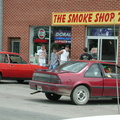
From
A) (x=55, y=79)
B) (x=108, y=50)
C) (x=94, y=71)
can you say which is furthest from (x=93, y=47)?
(x=55, y=79)

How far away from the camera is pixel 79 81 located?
37.1 ft

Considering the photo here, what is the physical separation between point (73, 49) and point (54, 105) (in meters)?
10.1

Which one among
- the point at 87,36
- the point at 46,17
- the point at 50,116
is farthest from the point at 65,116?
the point at 46,17

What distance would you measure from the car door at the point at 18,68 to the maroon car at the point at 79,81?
18.4 ft

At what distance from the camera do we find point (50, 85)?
1122 cm

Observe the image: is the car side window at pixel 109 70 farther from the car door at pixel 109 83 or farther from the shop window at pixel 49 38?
the shop window at pixel 49 38

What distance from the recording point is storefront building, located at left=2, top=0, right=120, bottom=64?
19.9 m

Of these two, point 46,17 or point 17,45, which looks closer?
point 46,17

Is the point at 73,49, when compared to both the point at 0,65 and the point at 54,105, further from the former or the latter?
the point at 54,105

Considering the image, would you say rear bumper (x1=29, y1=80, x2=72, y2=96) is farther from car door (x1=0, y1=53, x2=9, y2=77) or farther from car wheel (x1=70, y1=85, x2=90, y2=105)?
car door (x1=0, y1=53, x2=9, y2=77)

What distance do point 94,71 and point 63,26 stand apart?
1005 centimetres

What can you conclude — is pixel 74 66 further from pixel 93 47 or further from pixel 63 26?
pixel 63 26

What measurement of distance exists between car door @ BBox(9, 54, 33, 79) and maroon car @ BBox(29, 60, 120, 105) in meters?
5.60

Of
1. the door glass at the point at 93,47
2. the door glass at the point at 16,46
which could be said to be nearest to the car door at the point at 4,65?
the door glass at the point at 93,47
